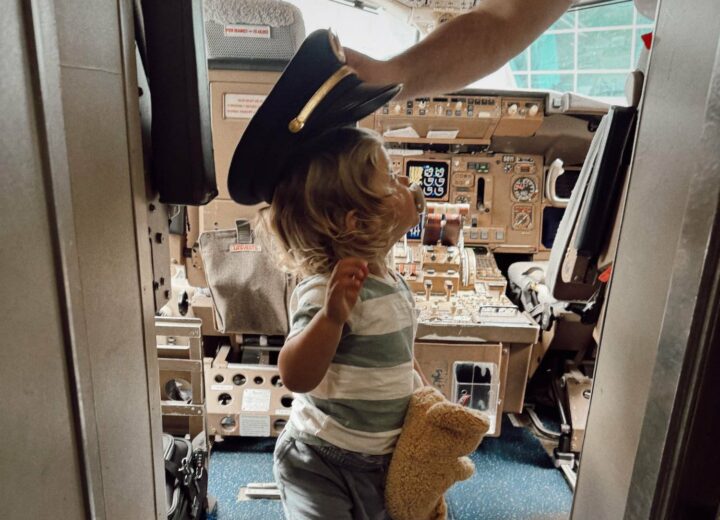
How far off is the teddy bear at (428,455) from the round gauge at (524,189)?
7.77 ft

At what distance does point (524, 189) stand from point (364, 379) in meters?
2.48

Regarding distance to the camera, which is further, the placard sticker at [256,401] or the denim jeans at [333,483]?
the placard sticker at [256,401]

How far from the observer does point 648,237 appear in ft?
2.69

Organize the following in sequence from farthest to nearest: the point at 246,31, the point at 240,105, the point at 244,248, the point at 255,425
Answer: the point at 255,425 < the point at 244,248 < the point at 240,105 < the point at 246,31

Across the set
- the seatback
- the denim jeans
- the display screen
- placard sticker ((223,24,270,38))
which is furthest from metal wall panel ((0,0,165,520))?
the display screen

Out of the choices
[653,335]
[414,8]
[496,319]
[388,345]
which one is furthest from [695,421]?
[414,8]

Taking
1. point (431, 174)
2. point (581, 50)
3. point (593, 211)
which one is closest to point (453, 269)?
point (431, 174)

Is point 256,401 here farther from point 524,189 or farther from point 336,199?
point 524,189

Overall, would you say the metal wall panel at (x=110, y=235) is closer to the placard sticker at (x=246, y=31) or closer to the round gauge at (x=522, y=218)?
the placard sticker at (x=246, y=31)

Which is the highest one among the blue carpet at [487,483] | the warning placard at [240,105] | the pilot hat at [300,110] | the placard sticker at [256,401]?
the warning placard at [240,105]

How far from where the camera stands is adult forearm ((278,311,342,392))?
95cm

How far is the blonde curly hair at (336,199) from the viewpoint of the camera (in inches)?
40.7

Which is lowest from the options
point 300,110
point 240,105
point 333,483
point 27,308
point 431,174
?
point 333,483

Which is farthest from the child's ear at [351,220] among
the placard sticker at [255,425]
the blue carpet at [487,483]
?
the placard sticker at [255,425]
